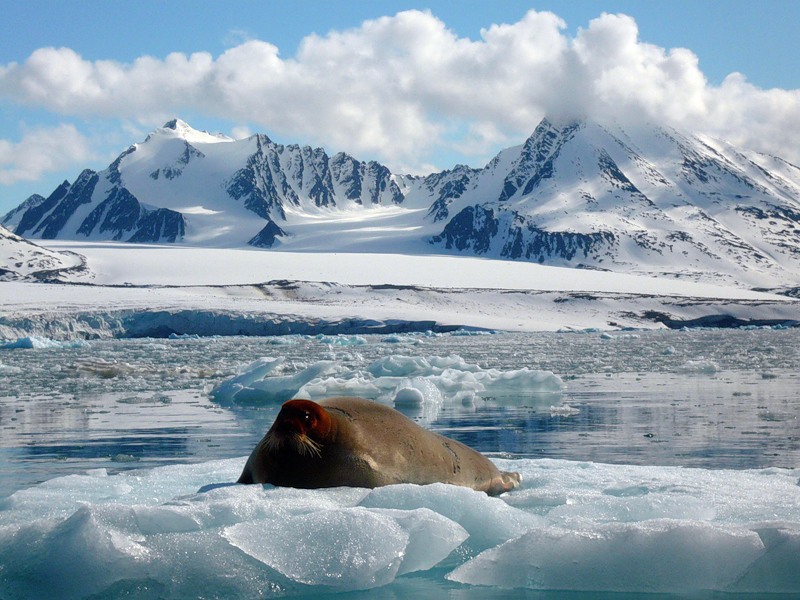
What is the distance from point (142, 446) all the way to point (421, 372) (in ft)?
31.1

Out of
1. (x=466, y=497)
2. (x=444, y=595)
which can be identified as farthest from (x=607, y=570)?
(x=466, y=497)

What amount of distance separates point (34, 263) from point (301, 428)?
9599 cm

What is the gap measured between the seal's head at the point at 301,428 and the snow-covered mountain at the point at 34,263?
287ft

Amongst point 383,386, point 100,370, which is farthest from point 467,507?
point 100,370

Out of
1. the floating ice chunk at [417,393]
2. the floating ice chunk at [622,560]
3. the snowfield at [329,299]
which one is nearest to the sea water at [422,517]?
the floating ice chunk at [622,560]

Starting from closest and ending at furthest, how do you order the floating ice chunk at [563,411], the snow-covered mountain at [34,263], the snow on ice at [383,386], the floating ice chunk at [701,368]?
the floating ice chunk at [563,411]
the snow on ice at [383,386]
the floating ice chunk at [701,368]
the snow-covered mountain at [34,263]

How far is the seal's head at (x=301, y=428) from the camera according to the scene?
4.56 m

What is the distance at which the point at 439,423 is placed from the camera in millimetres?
10625

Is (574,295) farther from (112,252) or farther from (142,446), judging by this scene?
(142,446)

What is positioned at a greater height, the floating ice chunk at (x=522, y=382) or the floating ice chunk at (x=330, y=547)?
the floating ice chunk at (x=330, y=547)

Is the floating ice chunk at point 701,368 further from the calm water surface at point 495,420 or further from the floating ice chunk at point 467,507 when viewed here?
the floating ice chunk at point 467,507

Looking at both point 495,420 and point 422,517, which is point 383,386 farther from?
point 422,517

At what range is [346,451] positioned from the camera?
4.87 meters

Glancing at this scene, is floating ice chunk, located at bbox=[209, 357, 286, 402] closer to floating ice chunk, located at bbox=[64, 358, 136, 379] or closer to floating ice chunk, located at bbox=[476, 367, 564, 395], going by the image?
floating ice chunk, located at bbox=[476, 367, 564, 395]
